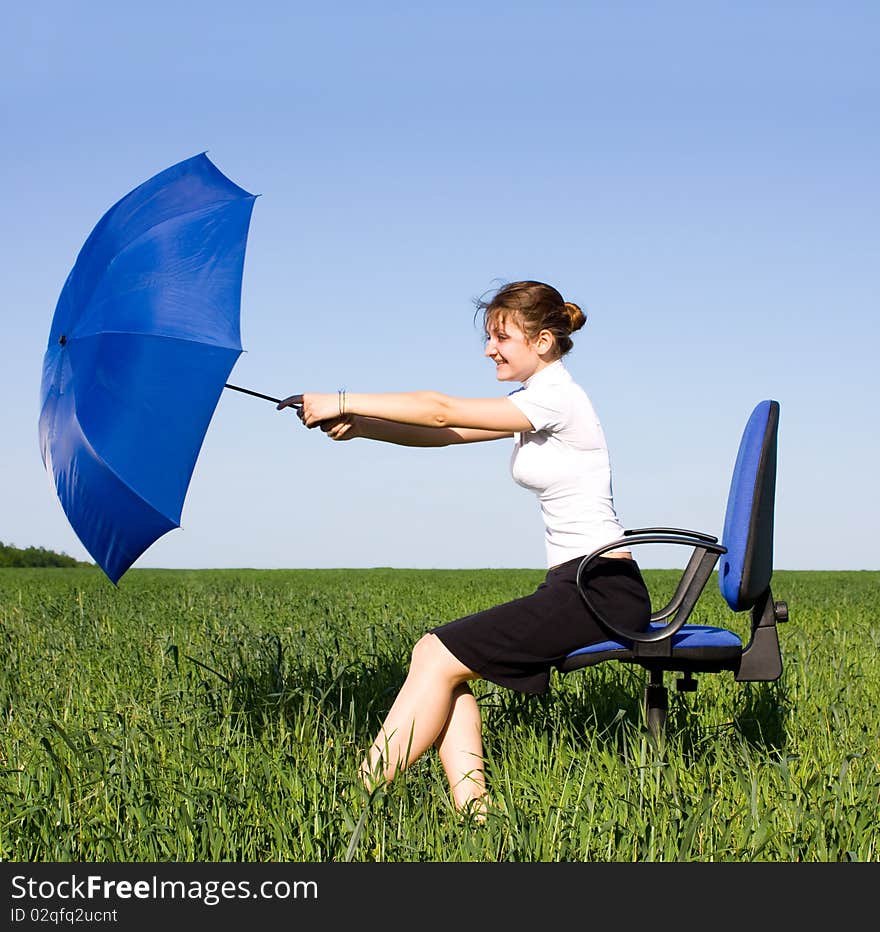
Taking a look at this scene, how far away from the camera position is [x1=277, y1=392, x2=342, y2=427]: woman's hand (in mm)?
3752

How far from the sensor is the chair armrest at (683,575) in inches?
158

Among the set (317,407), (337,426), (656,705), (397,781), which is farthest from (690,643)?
(317,407)

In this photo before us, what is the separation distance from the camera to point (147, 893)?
10.4 ft

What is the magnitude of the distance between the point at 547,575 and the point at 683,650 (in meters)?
0.66

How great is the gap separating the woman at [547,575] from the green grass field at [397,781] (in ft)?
0.59

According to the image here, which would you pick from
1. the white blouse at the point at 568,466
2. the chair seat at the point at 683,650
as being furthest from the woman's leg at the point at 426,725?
the white blouse at the point at 568,466

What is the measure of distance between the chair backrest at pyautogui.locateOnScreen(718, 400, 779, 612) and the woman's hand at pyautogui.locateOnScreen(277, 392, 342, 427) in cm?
169

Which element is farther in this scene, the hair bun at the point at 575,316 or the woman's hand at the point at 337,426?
the hair bun at the point at 575,316

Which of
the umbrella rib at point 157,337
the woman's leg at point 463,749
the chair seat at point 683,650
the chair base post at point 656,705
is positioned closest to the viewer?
the umbrella rib at point 157,337

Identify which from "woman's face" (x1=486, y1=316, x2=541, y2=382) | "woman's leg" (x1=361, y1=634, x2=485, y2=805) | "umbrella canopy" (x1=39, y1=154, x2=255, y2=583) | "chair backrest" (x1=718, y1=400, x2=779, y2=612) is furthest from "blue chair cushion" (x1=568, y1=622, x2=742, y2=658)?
"umbrella canopy" (x1=39, y1=154, x2=255, y2=583)

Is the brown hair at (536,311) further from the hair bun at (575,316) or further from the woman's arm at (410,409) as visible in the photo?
the woman's arm at (410,409)

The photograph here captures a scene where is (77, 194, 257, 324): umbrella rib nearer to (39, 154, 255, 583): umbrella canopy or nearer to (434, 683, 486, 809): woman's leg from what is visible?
(39, 154, 255, 583): umbrella canopy

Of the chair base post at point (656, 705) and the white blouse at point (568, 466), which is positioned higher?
the white blouse at point (568, 466)

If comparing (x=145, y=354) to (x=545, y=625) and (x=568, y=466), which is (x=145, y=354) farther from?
(x=545, y=625)
